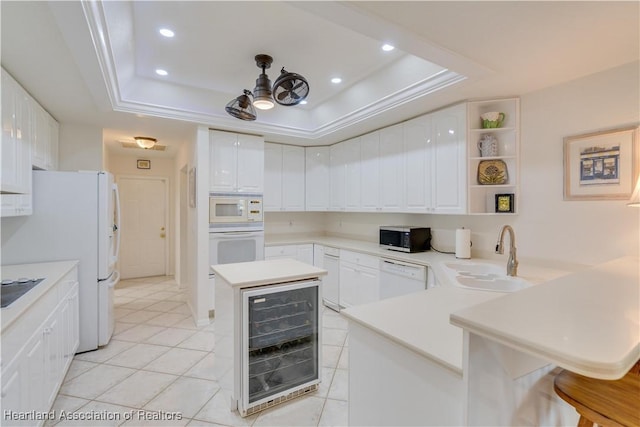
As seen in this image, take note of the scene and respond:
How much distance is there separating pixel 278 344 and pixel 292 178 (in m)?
3.08

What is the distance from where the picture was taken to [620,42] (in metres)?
1.84

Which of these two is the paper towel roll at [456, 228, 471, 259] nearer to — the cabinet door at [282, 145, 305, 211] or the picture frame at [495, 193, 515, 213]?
the picture frame at [495, 193, 515, 213]

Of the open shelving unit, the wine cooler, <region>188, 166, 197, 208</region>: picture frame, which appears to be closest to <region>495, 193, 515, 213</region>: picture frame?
the open shelving unit

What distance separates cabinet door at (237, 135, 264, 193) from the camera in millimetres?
4020

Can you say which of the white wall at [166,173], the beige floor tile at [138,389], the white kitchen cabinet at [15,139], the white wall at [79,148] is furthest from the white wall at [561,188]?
the white wall at [166,173]

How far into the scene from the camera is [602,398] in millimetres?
1045

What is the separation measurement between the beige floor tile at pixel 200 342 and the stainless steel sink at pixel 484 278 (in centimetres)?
258

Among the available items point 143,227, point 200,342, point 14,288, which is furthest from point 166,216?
point 14,288

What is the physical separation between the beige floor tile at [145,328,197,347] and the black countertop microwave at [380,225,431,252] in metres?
2.65

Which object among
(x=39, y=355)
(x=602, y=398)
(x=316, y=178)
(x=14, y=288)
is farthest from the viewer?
(x=316, y=178)

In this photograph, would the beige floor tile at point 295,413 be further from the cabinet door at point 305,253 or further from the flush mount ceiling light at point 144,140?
the flush mount ceiling light at point 144,140

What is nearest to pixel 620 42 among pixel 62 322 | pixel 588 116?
pixel 588 116

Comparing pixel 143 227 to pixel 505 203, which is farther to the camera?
pixel 143 227

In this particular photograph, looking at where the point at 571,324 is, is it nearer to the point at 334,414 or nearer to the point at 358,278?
the point at 334,414
